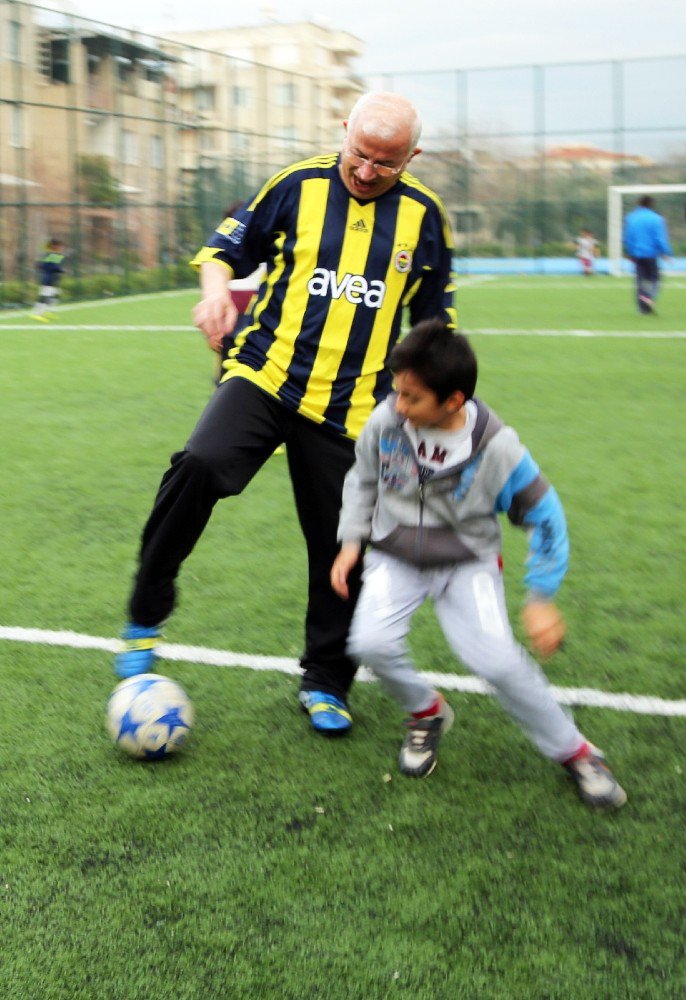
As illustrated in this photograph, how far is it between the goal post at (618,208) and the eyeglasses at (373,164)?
3146 cm

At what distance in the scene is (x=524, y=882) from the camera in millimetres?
2996

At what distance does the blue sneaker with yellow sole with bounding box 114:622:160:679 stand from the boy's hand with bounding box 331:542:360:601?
79 centimetres

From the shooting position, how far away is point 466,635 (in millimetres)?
3299

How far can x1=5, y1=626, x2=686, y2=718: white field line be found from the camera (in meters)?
4.13

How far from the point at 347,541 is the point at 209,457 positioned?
1.61 ft

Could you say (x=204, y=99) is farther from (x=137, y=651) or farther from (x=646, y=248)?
(x=137, y=651)

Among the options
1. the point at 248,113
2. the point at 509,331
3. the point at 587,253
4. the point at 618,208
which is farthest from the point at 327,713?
the point at 248,113

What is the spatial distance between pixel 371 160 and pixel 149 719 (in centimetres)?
176

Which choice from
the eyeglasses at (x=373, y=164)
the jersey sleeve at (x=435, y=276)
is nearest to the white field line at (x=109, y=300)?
the jersey sleeve at (x=435, y=276)

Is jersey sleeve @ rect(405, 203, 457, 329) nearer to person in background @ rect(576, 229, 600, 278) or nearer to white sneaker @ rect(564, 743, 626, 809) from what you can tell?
white sneaker @ rect(564, 743, 626, 809)

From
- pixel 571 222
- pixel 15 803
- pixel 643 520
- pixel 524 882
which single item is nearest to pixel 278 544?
pixel 643 520

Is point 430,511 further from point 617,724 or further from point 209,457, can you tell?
point 617,724

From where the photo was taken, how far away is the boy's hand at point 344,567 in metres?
3.41

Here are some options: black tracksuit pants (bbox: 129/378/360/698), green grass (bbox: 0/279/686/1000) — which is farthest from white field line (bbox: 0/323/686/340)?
black tracksuit pants (bbox: 129/378/360/698)
